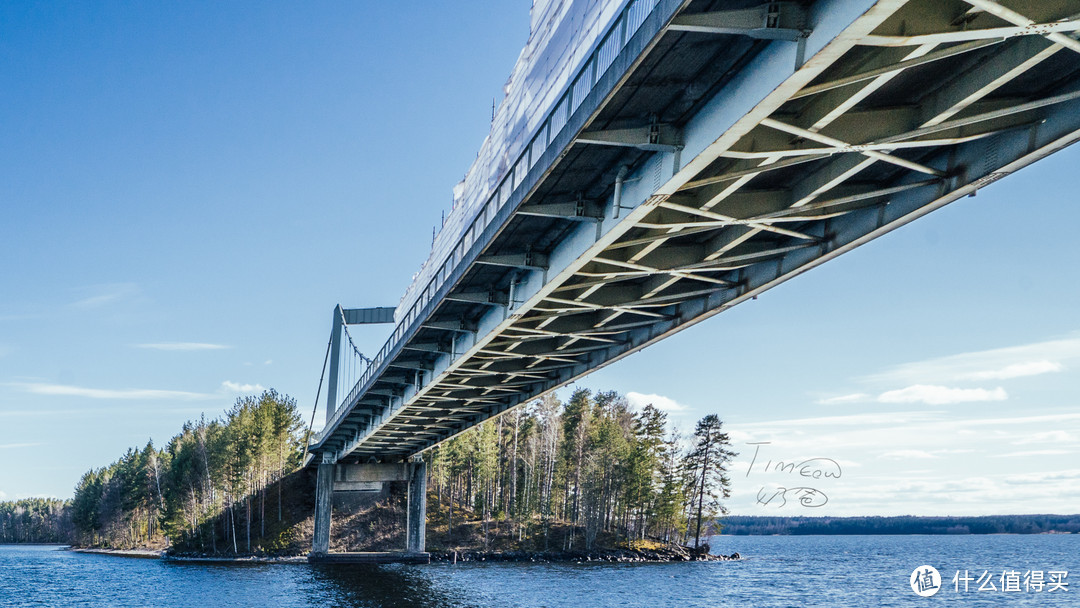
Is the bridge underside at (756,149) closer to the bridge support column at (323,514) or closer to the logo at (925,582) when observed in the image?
the bridge support column at (323,514)

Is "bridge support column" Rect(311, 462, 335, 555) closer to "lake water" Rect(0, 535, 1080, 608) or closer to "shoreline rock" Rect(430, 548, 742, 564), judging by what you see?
"lake water" Rect(0, 535, 1080, 608)

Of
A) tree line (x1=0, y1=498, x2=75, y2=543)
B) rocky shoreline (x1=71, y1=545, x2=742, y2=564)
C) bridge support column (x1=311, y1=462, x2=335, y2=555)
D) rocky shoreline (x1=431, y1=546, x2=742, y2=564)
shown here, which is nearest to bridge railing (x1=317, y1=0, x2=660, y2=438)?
bridge support column (x1=311, y1=462, x2=335, y2=555)

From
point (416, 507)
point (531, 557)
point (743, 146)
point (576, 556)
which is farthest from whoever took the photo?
point (576, 556)

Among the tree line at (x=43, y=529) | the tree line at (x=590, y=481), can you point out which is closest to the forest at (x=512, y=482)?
the tree line at (x=590, y=481)

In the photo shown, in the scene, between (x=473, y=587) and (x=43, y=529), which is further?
(x=43, y=529)

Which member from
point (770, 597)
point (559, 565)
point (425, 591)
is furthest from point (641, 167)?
point (559, 565)

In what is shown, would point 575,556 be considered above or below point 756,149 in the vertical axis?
below

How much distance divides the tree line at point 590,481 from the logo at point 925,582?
17.1m

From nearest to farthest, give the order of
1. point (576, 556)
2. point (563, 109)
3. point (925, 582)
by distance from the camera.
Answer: point (563, 109), point (925, 582), point (576, 556)

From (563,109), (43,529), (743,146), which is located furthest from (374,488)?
(43,529)

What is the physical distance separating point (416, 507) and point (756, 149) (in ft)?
190

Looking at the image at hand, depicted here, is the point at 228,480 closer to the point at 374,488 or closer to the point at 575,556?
the point at 374,488

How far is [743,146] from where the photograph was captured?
41.4ft

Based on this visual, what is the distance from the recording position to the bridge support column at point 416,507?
218ft
